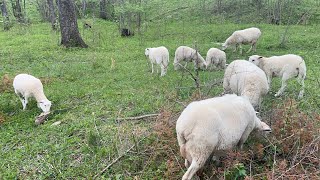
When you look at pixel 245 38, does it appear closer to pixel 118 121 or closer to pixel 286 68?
pixel 286 68

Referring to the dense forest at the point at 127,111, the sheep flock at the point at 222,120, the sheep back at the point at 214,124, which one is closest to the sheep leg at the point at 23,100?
the dense forest at the point at 127,111

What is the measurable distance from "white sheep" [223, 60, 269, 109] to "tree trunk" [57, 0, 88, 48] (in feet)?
29.0

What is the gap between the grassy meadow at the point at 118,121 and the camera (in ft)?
15.8

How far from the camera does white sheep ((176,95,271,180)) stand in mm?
4094

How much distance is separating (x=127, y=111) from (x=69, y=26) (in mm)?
8517

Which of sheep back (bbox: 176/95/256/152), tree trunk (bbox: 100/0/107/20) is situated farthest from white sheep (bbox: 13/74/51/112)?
tree trunk (bbox: 100/0/107/20)

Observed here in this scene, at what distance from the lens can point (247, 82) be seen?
20.9ft

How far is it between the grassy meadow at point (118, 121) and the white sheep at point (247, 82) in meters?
0.35

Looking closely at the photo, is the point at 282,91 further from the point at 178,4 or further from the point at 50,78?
the point at 178,4

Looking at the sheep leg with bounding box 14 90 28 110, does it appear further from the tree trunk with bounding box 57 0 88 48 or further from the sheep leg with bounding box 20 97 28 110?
the tree trunk with bounding box 57 0 88 48

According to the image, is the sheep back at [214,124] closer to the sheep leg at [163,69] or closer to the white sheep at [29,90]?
the white sheep at [29,90]

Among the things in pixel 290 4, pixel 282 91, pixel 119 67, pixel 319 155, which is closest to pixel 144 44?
pixel 119 67

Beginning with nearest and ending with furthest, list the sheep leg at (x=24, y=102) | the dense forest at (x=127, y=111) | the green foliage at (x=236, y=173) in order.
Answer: the green foliage at (x=236, y=173) → the dense forest at (x=127, y=111) → the sheep leg at (x=24, y=102)

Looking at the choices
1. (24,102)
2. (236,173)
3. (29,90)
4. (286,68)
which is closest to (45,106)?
(29,90)
